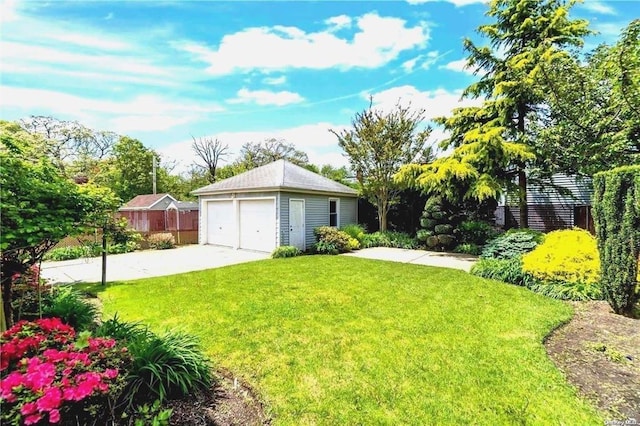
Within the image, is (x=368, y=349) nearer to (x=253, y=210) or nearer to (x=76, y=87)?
(x=76, y=87)

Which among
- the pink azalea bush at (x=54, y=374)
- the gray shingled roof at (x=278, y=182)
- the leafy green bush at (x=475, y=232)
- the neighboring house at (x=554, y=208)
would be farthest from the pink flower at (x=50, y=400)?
the neighboring house at (x=554, y=208)

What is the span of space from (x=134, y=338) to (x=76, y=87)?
14.7ft

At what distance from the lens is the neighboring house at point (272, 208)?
42.0ft

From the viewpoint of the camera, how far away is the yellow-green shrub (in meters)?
6.76

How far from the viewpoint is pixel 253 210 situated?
13.7 metres

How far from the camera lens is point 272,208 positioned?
1284 centimetres

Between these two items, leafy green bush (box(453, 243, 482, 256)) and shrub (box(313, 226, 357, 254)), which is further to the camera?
shrub (box(313, 226, 357, 254))

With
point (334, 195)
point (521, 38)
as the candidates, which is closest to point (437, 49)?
point (521, 38)

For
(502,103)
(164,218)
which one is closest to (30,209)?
(502,103)

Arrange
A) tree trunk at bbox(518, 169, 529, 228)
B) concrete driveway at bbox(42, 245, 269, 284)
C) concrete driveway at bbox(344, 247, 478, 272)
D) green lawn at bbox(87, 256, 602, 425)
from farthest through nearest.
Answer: tree trunk at bbox(518, 169, 529, 228) < concrete driveway at bbox(344, 247, 478, 272) < concrete driveway at bbox(42, 245, 269, 284) < green lawn at bbox(87, 256, 602, 425)

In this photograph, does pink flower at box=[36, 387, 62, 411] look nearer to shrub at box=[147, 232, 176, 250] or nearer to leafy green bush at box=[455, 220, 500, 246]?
leafy green bush at box=[455, 220, 500, 246]

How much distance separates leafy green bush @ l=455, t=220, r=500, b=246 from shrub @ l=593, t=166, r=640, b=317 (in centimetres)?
758

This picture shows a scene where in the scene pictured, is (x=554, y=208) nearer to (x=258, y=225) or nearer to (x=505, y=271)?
(x=505, y=271)

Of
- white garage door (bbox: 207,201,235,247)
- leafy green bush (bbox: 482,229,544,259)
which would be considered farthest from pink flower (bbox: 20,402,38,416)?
white garage door (bbox: 207,201,235,247)
